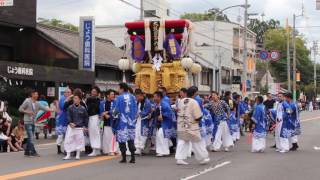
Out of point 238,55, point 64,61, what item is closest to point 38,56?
point 64,61

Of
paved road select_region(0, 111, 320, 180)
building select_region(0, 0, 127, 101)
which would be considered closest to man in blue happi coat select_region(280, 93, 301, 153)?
paved road select_region(0, 111, 320, 180)

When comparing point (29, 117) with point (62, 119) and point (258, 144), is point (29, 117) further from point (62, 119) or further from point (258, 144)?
point (258, 144)

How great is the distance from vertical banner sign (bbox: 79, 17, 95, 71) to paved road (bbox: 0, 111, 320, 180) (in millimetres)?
16942

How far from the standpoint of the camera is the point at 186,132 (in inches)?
523

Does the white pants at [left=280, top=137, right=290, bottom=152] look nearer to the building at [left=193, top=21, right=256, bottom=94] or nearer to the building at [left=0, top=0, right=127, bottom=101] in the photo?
the building at [left=0, top=0, right=127, bottom=101]

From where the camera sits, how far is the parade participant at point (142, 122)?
15.3m

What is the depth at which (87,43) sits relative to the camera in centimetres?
3228

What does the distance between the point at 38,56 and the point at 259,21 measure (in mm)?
84049

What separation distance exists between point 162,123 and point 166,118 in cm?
21

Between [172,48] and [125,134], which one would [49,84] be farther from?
[125,134]

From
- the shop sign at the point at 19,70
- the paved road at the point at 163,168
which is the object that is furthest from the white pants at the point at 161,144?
the shop sign at the point at 19,70

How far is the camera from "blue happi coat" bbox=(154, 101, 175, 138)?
1500 cm

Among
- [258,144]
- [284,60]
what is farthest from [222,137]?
[284,60]

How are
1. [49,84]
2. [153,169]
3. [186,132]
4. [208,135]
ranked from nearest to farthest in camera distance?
[153,169]
[186,132]
[208,135]
[49,84]
